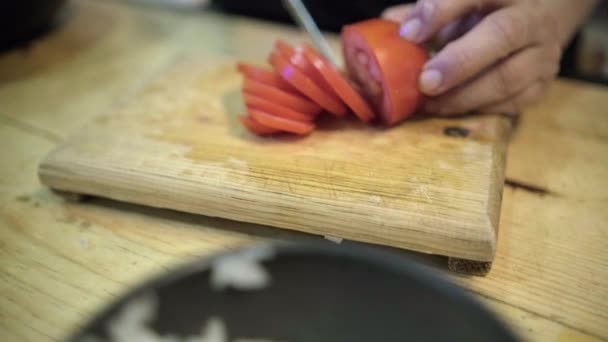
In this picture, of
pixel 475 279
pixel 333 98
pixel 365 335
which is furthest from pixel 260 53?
pixel 365 335

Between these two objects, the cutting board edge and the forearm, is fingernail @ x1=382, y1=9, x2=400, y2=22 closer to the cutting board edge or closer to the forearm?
the forearm

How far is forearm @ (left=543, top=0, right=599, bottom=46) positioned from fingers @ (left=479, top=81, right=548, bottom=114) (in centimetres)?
11

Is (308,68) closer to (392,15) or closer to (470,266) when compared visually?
(392,15)

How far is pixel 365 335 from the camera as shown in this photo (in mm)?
497

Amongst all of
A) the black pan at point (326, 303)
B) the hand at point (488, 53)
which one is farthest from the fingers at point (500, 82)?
the black pan at point (326, 303)

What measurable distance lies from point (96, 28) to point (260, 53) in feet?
1.79

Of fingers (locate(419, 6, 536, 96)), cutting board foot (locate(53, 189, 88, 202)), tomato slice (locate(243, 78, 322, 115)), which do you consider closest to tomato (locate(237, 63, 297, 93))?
tomato slice (locate(243, 78, 322, 115))

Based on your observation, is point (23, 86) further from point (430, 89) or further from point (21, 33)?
point (430, 89)

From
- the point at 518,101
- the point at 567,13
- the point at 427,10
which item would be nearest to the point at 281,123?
the point at 427,10

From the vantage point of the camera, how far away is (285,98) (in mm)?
981

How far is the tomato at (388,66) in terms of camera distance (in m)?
0.94

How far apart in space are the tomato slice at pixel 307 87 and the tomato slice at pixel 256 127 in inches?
3.6

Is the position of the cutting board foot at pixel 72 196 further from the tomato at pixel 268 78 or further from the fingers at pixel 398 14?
the fingers at pixel 398 14

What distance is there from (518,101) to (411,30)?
256 millimetres
